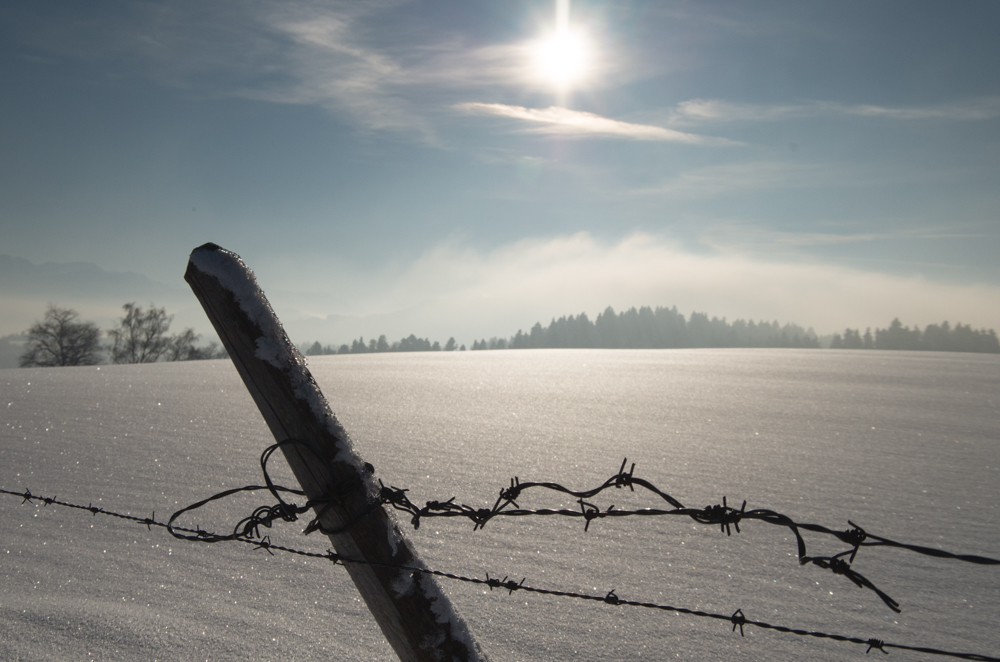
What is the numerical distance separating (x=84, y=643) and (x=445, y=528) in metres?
1.60

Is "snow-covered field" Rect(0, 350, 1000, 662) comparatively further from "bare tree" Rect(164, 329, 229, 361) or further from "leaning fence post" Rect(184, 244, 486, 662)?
"bare tree" Rect(164, 329, 229, 361)

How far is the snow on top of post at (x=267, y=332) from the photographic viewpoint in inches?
45.7

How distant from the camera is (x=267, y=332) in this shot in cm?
118

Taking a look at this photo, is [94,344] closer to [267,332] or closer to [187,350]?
[187,350]

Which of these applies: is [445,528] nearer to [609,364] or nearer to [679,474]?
[679,474]

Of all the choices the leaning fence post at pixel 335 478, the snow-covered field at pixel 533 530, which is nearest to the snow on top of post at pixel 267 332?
the leaning fence post at pixel 335 478

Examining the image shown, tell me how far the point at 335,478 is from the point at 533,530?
80.3 inches

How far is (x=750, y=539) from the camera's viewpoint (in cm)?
288

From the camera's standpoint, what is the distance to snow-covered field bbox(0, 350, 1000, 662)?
6.88 feet

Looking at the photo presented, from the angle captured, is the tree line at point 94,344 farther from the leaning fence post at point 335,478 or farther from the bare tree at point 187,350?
the leaning fence post at point 335,478

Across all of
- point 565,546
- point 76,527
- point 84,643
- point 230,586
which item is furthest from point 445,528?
point 76,527

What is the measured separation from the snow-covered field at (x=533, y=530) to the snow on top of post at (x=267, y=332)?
1279 mm

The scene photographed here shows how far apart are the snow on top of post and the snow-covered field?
4.19 feet

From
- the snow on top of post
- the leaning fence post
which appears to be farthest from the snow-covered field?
the snow on top of post
